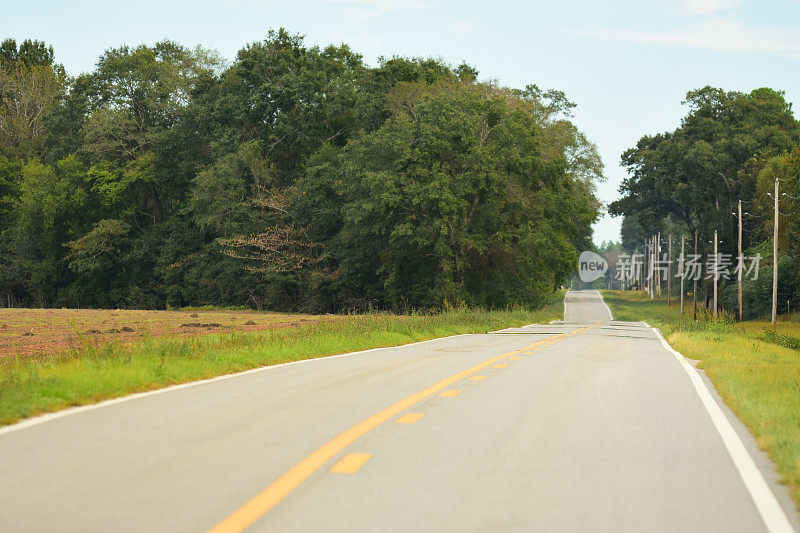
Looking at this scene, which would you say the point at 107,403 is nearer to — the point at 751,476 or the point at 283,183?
the point at 751,476

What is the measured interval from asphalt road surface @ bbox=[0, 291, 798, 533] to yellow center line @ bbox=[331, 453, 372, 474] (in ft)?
0.07

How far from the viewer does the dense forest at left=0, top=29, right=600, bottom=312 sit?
150 ft

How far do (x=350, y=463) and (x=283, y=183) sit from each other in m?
53.2

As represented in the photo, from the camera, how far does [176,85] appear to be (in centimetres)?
6284

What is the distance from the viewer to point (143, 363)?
12.0 m

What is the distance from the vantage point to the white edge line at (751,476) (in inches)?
188

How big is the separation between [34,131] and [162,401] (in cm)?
7222

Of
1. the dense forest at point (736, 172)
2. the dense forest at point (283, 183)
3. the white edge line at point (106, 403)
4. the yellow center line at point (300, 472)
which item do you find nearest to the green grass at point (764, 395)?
the yellow center line at point (300, 472)

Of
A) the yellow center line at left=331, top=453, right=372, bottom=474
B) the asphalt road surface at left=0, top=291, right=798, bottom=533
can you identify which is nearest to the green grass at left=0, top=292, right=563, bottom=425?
the asphalt road surface at left=0, top=291, right=798, bottom=533

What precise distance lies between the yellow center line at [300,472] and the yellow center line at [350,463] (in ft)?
0.40

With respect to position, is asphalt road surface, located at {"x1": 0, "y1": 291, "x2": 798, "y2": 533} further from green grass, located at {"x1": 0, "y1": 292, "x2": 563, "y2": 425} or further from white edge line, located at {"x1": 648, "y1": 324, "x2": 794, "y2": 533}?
green grass, located at {"x1": 0, "y1": 292, "x2": 563, "y2": 425}

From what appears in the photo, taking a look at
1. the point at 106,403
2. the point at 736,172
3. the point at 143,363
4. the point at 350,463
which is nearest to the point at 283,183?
the point at 736,172

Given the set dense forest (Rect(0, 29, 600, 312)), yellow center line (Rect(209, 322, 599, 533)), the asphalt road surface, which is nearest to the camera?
yellow center line (Rect(209, 322, 599, 533))

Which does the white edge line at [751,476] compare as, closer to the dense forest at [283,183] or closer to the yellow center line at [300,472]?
the yellow center line at [300,472]
